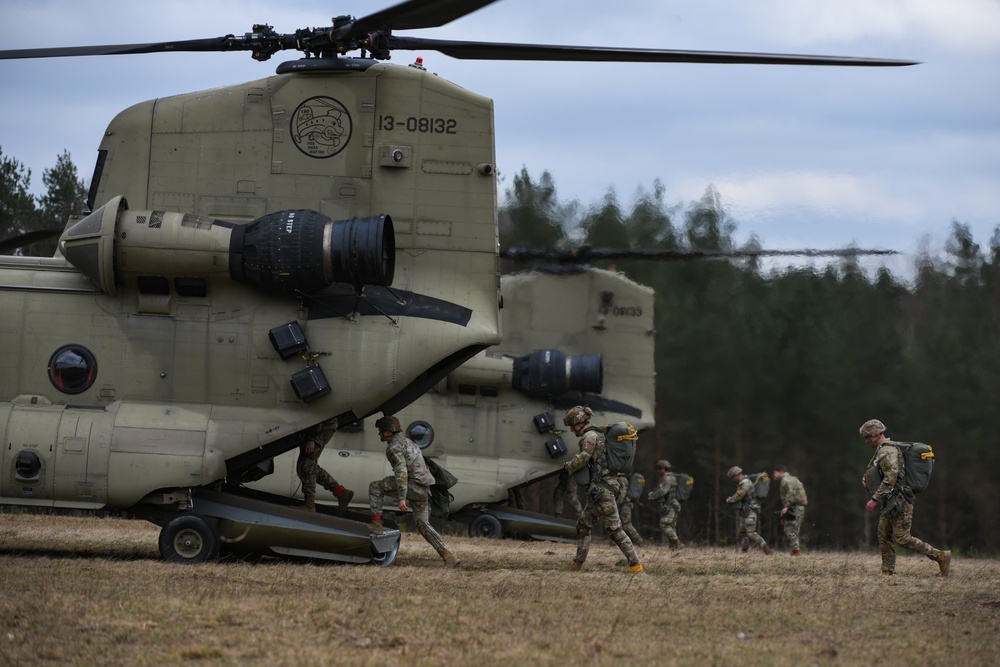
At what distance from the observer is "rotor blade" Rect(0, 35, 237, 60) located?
11680 mm

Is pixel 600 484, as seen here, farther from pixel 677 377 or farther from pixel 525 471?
pixel 677 377

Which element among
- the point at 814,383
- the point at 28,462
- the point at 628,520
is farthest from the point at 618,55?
the point at 814,383

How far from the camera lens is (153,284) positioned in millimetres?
12547

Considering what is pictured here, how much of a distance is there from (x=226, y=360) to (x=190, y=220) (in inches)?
58.8

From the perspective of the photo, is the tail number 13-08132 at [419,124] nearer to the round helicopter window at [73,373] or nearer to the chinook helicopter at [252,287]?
the chinook helicopter at [252,287]

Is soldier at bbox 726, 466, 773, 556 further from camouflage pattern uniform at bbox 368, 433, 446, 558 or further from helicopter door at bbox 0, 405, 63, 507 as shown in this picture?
helicopter door at bbox 0, 405, 63, 507

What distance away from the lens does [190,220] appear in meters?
12.5

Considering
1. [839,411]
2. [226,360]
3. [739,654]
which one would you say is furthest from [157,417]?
[839,411]

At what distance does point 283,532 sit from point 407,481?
1.41m

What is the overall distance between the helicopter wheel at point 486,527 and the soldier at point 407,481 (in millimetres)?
7787

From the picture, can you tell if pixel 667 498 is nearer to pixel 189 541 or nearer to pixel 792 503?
pixel 792 503

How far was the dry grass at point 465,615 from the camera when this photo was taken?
315 inches

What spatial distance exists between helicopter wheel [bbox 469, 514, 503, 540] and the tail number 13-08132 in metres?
9.70

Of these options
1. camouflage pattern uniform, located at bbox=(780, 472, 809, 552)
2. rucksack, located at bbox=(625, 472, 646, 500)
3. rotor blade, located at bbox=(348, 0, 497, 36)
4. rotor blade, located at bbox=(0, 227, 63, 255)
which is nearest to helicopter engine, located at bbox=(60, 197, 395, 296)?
rotor blade, located at bbox=(0, 227, 63, 255)
